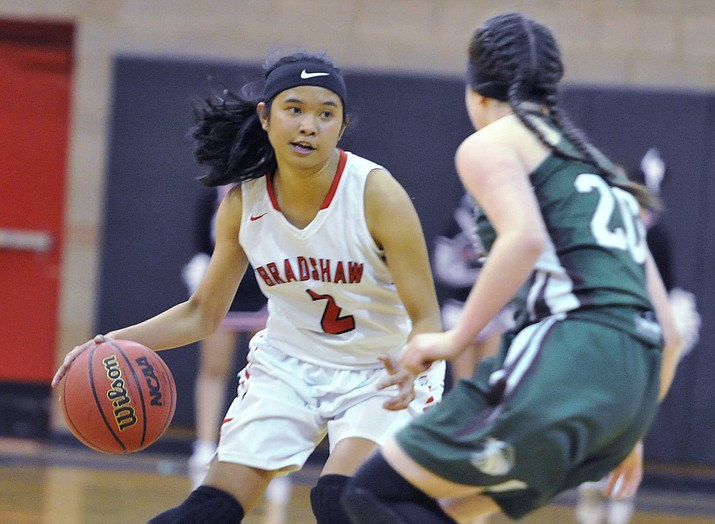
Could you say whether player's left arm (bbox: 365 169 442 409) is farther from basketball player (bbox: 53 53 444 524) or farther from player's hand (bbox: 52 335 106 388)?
player's hand (bbox: 52 335 106 388)

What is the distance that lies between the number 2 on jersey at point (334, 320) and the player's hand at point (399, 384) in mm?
388

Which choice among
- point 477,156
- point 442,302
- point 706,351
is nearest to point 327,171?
point 477,156

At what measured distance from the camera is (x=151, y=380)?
3266mm

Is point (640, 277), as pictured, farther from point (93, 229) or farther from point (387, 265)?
point (93, 229)

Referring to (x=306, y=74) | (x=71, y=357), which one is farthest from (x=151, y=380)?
(x=306, y=74)

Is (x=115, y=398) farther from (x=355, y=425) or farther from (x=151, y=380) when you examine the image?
(x=355, y=425)

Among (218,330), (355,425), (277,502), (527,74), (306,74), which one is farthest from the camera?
(218,330)

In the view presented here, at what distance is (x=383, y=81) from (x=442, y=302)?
136 cm

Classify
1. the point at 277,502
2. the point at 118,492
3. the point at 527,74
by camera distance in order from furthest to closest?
the point at 118,492, the point at 277,502, the point at 527,74

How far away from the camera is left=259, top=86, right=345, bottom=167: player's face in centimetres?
319

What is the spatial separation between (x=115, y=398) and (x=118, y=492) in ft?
9.37

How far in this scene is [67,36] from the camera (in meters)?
7.66

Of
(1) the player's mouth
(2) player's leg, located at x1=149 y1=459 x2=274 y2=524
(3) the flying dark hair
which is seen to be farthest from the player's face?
(2) player's leg, located at x1=149 y1=459 x2=274 y2=524

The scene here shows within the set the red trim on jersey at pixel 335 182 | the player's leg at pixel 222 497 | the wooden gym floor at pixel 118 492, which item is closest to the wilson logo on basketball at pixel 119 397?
the player's leg at pixel 222 497
